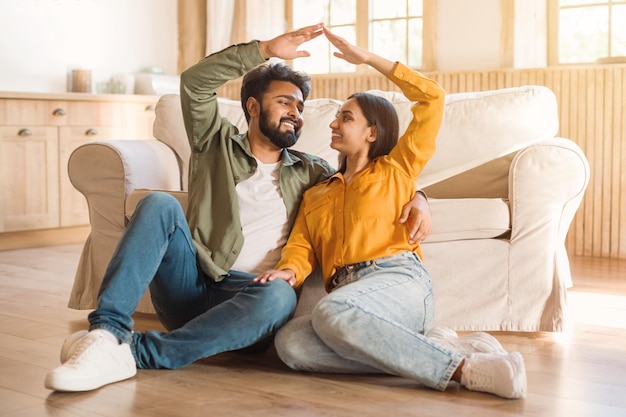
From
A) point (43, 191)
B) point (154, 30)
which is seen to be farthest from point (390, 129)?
point (154, 30)

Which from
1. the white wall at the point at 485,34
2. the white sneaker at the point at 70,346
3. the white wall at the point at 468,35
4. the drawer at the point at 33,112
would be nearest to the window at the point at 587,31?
→ the white wall at the point at 485,34

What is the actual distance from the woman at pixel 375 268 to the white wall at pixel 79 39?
3699 millimetres

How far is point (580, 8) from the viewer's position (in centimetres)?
496

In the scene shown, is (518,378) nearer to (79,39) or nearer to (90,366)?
(90,366)

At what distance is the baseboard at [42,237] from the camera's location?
5094 mm

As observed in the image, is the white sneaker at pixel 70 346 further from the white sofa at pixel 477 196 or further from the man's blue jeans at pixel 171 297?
the white sofa at pixel 477 196

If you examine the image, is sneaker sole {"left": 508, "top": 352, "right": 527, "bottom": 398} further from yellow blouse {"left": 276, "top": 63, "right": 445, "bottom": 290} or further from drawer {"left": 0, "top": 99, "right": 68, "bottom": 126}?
drawer {"left": 0, "top": 99, "right": 68, "bottom": 126}

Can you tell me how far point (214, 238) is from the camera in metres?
2.43

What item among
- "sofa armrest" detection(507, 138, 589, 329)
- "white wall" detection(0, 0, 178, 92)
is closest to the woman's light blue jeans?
"sofa armrest" detection(507, 138, 589, 329)

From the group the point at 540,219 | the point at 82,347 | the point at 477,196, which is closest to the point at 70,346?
the point at 82,347

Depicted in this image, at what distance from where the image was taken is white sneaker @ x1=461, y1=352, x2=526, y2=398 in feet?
6.61

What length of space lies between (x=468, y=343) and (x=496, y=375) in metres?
0.24

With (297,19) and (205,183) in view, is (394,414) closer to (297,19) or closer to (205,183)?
(205,183)

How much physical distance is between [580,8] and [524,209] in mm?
2588
